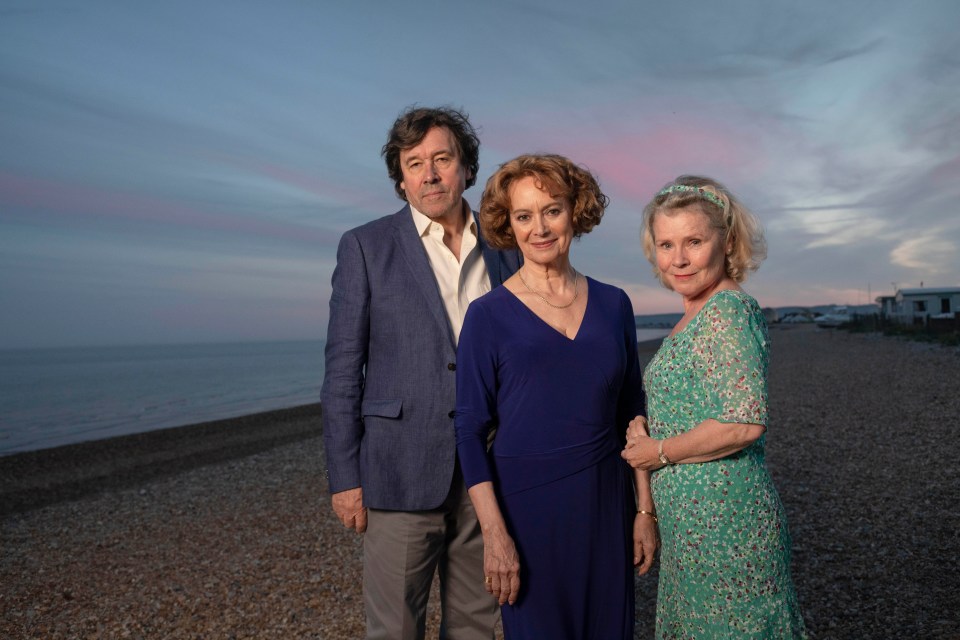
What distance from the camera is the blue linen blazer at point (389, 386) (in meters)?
2.61

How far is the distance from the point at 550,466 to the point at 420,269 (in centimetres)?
93

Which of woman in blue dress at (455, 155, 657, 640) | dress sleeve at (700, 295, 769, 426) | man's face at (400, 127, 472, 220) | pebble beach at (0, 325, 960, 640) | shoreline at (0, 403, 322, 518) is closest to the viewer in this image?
dress sleeve at (700, 295, 769, 426)

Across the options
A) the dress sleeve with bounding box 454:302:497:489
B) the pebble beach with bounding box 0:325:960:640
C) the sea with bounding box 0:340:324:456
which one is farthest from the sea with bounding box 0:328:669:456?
the dress sleeve with bounding box 454:302:497:489

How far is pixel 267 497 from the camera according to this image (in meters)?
9.38

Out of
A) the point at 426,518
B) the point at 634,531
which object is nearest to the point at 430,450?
the point at 426,518

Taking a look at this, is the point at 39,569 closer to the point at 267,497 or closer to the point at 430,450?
the point at 267,497

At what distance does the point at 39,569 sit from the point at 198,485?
374 cm

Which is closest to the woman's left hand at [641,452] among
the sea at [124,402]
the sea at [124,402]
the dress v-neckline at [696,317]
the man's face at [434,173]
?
the dress v-neckline at [696,317]

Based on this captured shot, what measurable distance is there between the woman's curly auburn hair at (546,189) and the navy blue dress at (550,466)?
1.23 ft

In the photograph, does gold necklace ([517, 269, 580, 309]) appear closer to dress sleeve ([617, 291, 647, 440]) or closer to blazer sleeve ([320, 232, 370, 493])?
dress sleeve ([617, 291, 647, 440])

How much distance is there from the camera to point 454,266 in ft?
9.21

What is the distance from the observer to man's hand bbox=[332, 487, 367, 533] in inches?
105

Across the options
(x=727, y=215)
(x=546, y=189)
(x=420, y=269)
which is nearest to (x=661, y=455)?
(x=727, y=215)

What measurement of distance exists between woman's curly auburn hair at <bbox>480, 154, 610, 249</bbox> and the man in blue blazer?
1.18 ft
